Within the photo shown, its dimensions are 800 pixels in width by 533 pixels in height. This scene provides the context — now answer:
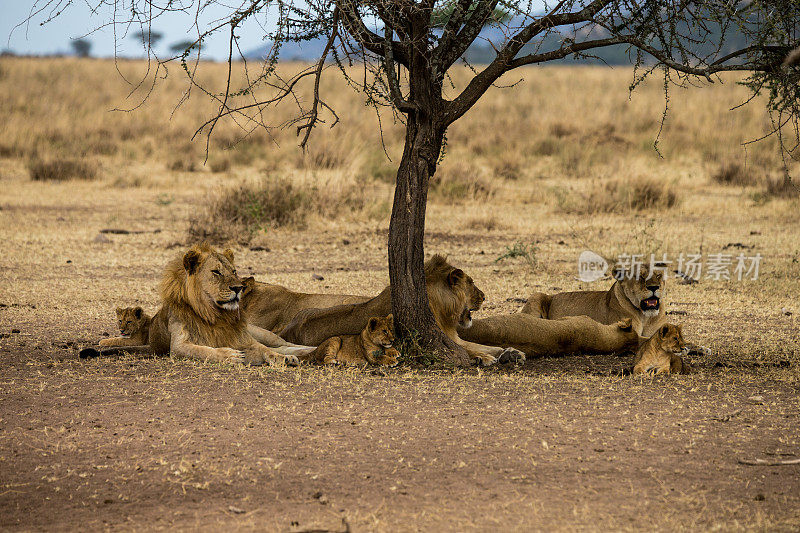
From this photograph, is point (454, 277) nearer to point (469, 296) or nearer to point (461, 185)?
point (469, 296)

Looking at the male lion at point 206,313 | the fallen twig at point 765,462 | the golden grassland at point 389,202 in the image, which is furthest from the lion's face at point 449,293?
the fallen twig at point 765,462

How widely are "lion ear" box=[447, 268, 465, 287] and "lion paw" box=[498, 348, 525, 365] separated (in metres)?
0.66

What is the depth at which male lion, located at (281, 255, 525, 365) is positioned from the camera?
7262mm

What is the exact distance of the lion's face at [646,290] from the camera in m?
8.16

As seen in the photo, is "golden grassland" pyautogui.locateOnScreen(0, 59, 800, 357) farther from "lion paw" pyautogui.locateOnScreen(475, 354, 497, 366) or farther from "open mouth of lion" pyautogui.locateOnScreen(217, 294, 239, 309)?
"lion paw" pyautogui.locateOnScreen(475, 354, 497, 366)

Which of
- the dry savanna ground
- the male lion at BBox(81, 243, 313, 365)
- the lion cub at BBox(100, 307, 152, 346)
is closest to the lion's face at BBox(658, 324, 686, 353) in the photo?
→ the dry savanna ground

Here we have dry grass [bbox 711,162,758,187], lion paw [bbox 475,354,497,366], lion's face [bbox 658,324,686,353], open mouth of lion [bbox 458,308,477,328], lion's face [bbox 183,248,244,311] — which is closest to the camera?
lion's face [bbox 658,324,686,353]

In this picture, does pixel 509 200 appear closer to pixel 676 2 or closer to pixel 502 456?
pixel 676 2

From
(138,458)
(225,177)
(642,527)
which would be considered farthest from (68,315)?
(225,177)

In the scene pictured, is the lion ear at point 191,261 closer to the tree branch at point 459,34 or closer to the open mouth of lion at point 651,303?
the tree branch at point 459,34

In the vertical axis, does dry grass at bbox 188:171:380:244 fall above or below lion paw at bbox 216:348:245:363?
above

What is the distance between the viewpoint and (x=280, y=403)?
5777mm

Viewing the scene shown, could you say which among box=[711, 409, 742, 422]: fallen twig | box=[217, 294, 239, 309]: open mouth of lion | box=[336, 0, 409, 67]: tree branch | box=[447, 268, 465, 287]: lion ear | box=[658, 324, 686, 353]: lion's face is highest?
box=[336, 0, 409, 67]: tree branch

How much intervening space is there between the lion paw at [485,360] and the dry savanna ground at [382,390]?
0.37 m
